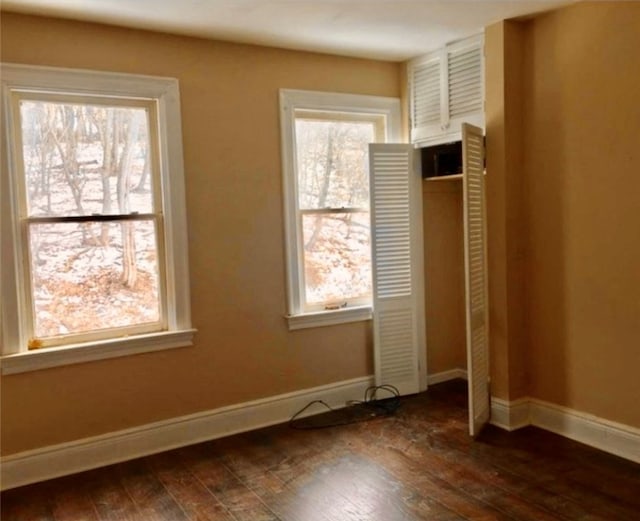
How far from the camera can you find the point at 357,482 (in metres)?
2.87

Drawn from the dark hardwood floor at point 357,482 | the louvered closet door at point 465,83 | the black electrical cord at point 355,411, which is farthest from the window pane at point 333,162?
the dark hardwood floor at point 357,482

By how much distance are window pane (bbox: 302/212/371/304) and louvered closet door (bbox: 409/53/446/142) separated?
2.48 feet

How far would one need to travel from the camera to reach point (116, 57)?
3.16 meters

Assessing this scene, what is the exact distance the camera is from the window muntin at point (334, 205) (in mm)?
3889

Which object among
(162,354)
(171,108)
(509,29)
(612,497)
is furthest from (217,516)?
(509,29)

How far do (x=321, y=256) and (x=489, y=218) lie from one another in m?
1.20

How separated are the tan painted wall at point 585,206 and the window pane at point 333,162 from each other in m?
1.21

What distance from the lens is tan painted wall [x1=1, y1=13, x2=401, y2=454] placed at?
119 inches

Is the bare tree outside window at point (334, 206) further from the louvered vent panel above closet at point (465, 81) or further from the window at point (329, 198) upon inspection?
the louvered vent panel above closet at point (465, 81)

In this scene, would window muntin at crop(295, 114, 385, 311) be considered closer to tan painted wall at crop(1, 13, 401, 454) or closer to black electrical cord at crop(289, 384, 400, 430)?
tan painted wall at crop(1, 13, 401, 454)

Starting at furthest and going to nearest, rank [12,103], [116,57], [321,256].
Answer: [321,256], [116,57], [12,103]

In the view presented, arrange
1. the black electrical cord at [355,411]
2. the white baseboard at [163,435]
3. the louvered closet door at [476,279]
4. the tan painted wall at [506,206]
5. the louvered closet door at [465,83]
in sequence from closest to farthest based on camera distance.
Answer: the white baseboard at [163,435] → the louvered closet door at [476,279] → the tan painted wall at [506,206] → the louvered closet door at [465,83] → the black electrical cord at [355,411]

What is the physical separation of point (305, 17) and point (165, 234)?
1512 mm

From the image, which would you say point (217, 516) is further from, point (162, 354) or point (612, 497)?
point (612, 497)
